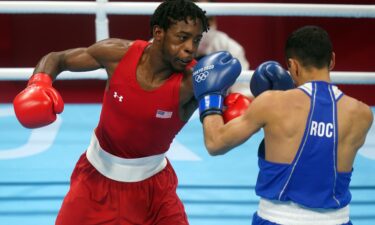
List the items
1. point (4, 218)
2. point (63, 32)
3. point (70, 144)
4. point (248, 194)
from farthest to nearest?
1. point (63, 32)
2. point (70, 144)
3. point (248, 194)
4. point (4, 218)

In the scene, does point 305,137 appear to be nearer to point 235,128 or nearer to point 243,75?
point 235,128

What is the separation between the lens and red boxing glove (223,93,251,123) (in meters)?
1.85

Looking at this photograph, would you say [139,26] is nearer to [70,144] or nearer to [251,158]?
[70,144]

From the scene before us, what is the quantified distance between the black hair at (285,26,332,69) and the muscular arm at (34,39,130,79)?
0.68 meters

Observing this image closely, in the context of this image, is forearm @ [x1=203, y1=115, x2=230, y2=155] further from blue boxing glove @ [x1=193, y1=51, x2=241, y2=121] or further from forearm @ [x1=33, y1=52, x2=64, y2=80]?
forearm @ [x1=33, y1=52, x2=64, y2=80]

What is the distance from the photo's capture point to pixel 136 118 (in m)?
2.05

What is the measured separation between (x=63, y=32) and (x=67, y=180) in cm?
229

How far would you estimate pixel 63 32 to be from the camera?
514 cm

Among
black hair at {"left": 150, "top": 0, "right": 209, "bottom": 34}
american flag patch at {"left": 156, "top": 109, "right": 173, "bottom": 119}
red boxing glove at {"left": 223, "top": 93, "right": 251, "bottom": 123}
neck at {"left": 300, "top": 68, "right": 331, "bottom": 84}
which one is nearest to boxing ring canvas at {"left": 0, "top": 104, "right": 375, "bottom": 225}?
american flag patch at {"left": 156, "top": 109, "right": 173, "bottom": 119}

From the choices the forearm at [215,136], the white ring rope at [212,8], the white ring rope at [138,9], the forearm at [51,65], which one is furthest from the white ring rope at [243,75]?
the forearm at [215,136]

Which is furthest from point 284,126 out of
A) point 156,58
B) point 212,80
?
point 156,58

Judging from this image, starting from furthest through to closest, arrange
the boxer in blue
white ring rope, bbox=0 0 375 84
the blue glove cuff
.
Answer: white ring rope, bbox=0 0 375 84 → the blue glove cuff → the boxer in blue

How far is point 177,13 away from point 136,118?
40 cm

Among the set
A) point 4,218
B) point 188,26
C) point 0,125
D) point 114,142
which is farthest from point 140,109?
point 0,125
